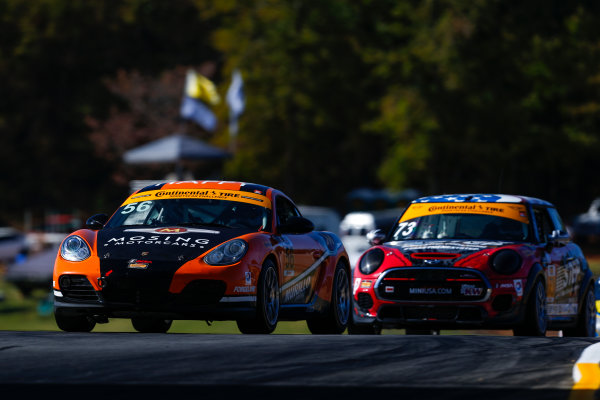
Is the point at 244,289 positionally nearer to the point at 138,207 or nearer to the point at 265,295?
the point at 265,295

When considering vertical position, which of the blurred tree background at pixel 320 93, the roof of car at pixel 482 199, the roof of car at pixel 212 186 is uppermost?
the blurred tree background at pixel 320 93

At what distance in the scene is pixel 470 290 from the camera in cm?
1373

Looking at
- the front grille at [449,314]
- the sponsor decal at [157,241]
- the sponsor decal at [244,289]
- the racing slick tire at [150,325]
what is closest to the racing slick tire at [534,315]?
the front grille at [449,314]

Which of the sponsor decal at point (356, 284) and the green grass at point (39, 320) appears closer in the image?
the sponsor decal at point (356, 284)

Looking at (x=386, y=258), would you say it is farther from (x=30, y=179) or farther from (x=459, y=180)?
(x=30, y=179)

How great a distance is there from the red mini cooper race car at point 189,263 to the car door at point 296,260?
2 cm

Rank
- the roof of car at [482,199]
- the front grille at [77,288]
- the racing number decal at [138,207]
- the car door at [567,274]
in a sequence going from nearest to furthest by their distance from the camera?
1. the front grille at [77,288]
2. the racing number decal at [138,207]
3. the car door at [567,274]
4. the roof of car at [482,199]

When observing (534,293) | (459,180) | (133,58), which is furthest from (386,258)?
(133,58)

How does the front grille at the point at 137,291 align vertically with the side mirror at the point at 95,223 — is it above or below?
below

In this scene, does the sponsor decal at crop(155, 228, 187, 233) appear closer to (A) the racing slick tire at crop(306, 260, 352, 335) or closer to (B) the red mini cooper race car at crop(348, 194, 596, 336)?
(A) the racing slick tire at crop(306, 260, 352, 335)

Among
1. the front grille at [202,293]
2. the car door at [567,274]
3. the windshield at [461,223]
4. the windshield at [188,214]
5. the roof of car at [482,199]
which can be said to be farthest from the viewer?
the roof of car at [482,199]

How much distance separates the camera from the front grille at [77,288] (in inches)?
490

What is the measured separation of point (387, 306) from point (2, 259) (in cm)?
3949

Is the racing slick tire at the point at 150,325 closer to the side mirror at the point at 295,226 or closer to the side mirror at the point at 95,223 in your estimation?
the side mirror at the point at 95,223
